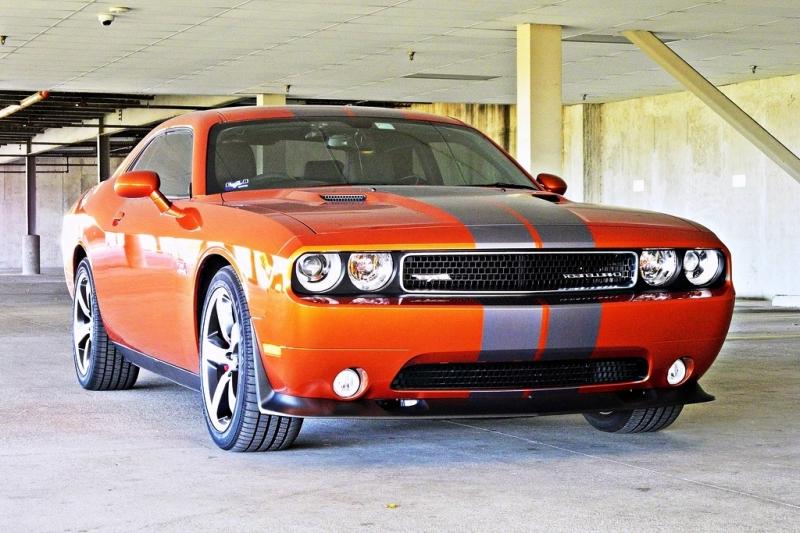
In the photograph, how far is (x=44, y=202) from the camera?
48.6 m

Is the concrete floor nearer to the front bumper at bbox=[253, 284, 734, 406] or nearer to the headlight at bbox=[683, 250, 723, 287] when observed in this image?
the front bumper at bbox=[253, 284, 734, 406]

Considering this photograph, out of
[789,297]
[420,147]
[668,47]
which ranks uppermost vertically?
[668,47]

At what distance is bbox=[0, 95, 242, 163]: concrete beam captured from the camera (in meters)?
26.1

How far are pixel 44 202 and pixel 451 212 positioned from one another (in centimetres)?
4626

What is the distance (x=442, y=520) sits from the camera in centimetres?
358

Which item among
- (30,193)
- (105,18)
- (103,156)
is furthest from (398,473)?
(30,193)

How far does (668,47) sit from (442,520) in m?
12.8

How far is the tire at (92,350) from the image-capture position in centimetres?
642

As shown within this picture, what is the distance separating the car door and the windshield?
0.75 ft

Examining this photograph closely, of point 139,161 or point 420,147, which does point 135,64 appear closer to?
point 139,161

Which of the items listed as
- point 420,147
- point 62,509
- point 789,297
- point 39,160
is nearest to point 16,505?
point 62,509

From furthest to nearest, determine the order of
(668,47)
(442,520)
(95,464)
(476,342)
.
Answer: (668,47) → (95,464) → (476,342) → (442,520)

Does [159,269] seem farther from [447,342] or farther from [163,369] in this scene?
[447,342]

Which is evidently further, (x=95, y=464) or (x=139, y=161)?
(x=139, y=161)
